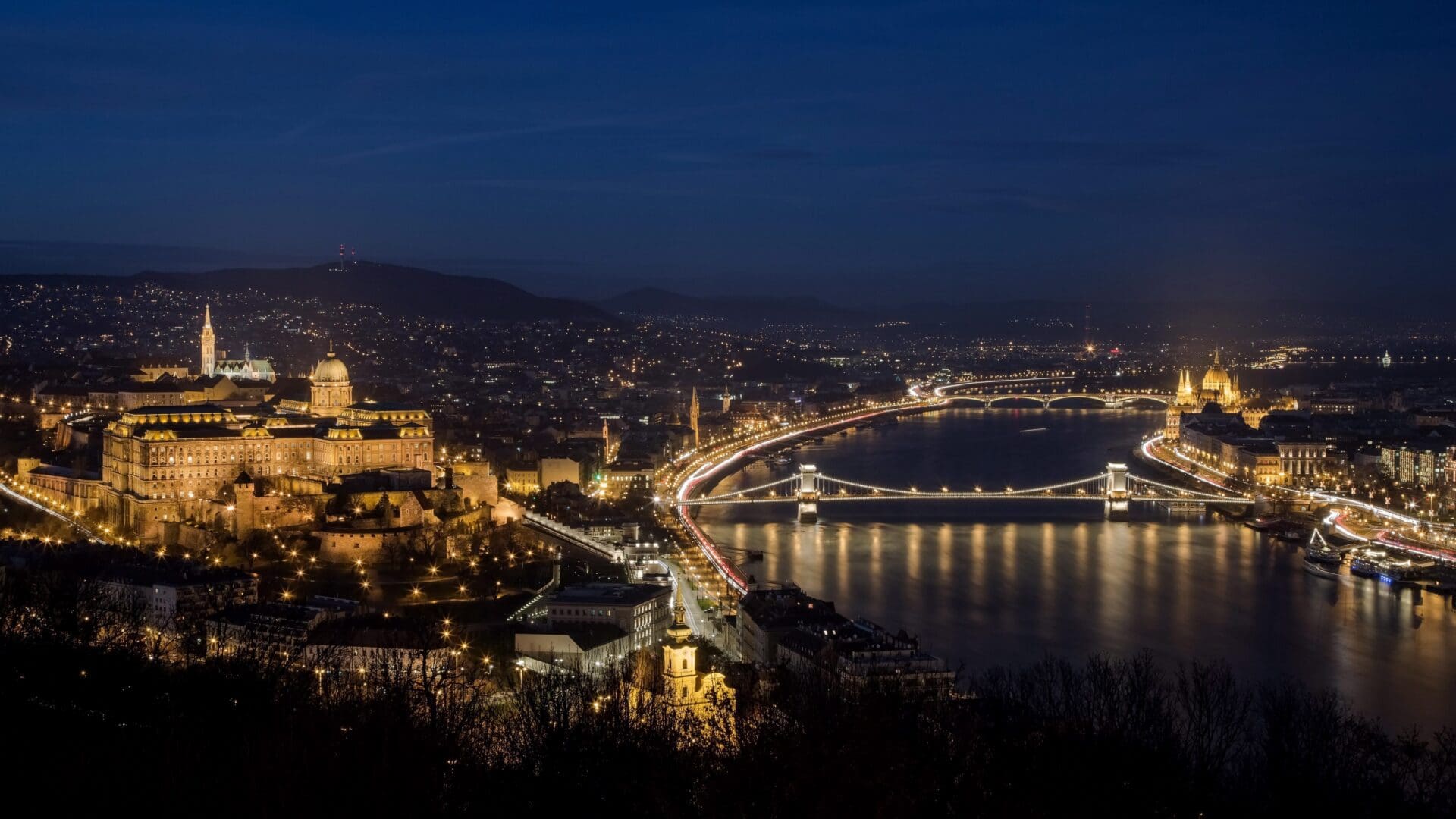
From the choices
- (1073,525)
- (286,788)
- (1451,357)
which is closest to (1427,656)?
(1073,525)

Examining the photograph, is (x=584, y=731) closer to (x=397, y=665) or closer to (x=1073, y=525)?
(x=397, y=665)

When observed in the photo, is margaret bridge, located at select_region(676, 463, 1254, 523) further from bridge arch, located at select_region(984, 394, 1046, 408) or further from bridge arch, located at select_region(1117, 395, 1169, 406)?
bridge arch, located at select_region(1117, 395, 1169, 406)

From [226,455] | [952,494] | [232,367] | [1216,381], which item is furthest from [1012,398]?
[226,455]

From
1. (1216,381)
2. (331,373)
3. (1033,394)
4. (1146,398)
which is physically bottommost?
(1146,398)

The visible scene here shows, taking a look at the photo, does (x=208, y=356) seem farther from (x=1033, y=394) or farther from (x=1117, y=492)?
(x=1033, y=394)

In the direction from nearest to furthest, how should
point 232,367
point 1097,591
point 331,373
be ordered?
point 1097,591
point 331,373
point 232,367

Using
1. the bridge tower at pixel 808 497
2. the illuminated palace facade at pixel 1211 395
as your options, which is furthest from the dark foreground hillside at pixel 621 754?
the illuminated palace facade at pixel 1211 395
